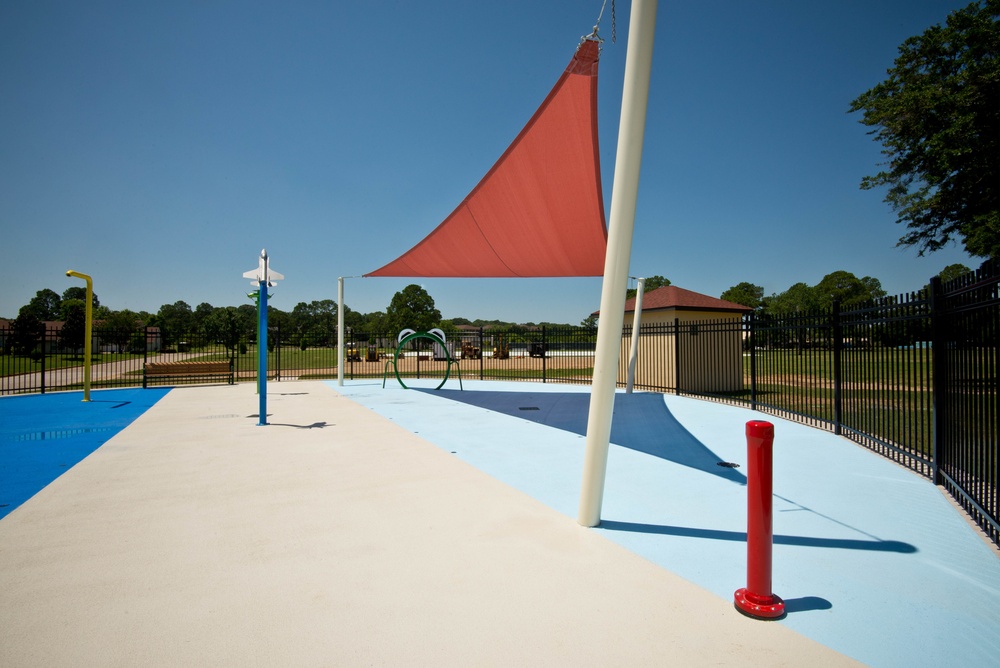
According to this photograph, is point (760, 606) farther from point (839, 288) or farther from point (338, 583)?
point (839, 288)

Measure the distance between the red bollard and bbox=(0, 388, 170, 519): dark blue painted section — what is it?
531 cm

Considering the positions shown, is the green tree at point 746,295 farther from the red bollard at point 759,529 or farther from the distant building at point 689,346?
the red bollard at point 759,529

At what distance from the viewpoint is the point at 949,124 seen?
1573cm

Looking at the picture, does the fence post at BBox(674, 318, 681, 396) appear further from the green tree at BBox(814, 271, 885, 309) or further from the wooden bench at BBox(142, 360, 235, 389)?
the green tree at BBox(814, 271, 885, 309)

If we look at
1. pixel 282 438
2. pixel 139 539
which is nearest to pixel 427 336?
pixel 282 438

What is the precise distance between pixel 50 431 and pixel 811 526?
10249 mm

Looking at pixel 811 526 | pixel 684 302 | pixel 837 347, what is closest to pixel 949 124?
pixel 684 302

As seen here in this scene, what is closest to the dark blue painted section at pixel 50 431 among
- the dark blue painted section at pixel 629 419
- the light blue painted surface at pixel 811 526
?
the light blue painted surface at pixel 811 526

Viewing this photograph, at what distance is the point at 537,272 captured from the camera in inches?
467

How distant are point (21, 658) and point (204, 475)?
3206mm

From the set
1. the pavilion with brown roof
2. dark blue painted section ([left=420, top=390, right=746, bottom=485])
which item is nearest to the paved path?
dark blue painted section ([left=420, top=390, right=746, bottom=485])

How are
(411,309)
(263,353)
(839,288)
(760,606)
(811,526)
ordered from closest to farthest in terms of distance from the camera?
(760,606) → (811,526) → (263,353) → (839,288) → (411,309)

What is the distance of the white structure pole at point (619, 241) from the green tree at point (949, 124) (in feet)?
54.2

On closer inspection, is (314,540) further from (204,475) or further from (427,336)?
(427,336)
